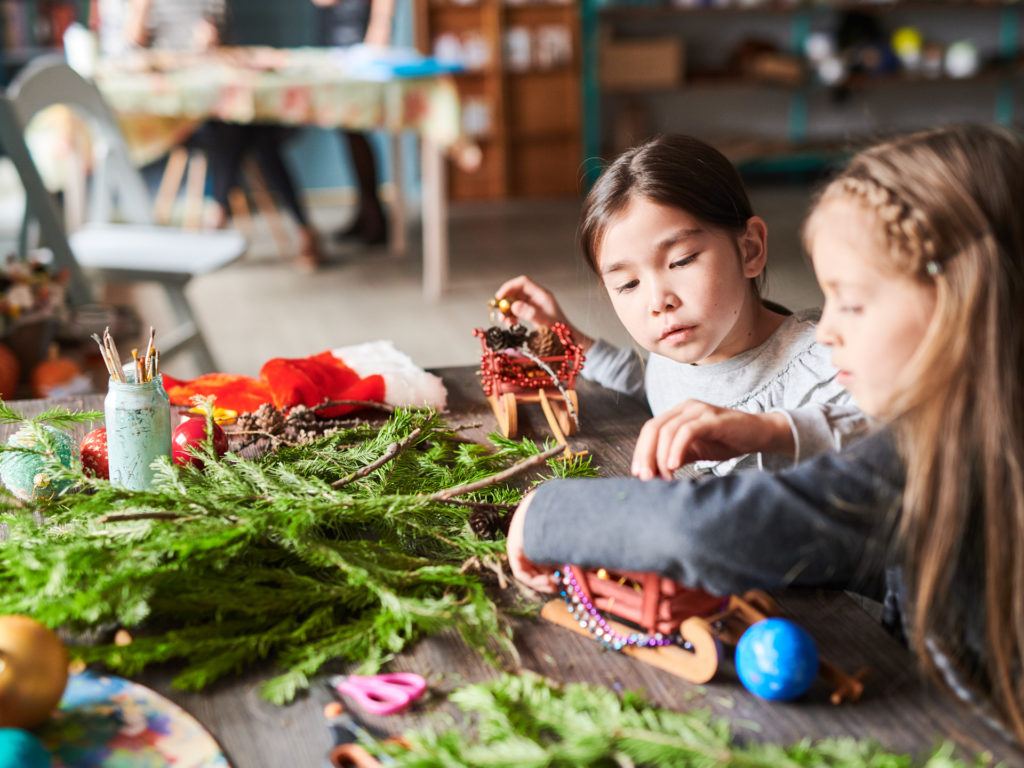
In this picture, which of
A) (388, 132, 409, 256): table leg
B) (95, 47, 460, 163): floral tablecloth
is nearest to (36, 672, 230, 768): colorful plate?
(95, 47, 460, 163): floral tablecloth

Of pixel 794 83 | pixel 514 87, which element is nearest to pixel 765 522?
pixel 514 87

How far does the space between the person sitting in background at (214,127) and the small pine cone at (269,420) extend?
377 cm

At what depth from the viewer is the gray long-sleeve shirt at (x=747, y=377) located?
108cm

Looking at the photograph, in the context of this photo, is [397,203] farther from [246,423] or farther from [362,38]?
[246,423]

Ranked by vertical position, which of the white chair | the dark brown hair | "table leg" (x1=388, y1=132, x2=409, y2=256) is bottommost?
"table leg" (x1=388, y1=132, x2=409, y2=256)

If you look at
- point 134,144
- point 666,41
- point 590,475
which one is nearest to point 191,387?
point 590,475

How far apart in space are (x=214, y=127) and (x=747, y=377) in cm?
406

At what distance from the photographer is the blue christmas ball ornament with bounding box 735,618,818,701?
629 millimetres

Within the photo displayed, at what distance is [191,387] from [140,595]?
0.57 metres

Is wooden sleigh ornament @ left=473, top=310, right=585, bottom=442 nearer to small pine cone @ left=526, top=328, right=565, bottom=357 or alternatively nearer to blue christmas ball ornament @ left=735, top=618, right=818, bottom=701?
small pine cone @ left=526, top=328, right=565, bottom=357

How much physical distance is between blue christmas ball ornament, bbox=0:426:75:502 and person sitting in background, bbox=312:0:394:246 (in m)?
4.33

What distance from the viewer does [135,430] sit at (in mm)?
905

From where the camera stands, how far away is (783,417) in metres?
0.82

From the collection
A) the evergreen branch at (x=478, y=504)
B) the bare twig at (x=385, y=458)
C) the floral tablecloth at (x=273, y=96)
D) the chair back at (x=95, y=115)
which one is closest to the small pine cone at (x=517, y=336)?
the bare twig at (x=385, y=458)
